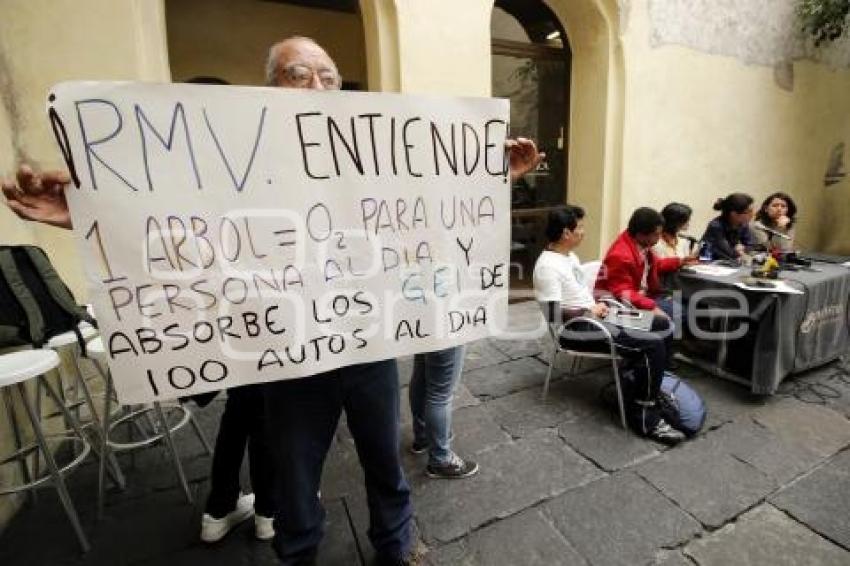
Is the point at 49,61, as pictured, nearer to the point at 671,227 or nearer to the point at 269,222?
the point at 269,222

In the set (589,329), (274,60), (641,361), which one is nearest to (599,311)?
(589,329)

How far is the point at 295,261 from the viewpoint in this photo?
1276mm

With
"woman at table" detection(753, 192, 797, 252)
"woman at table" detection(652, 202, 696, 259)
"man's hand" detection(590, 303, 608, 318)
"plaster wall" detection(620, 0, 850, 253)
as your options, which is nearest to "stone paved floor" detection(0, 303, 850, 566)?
"man's hand" detection(590, 303, 608, 318)

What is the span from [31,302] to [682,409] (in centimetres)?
321

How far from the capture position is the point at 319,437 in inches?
55.2

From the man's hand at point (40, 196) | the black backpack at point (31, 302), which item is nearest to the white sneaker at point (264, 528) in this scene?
the black backpack at point (31, 302)

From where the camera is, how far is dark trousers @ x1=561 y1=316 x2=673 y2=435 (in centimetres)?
249

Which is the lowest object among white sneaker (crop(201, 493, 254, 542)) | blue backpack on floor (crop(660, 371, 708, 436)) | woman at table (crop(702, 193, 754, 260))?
white sneaker (crop(201, 493, 254, 542))

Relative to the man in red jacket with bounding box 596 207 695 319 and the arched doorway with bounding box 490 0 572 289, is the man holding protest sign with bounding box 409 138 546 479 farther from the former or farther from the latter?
the arched doorway with bounding box 490 0 572 289

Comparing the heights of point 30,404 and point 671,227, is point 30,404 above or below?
below

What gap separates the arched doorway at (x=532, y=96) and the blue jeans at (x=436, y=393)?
9.88 ft

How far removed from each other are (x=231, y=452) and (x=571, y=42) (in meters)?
4.99

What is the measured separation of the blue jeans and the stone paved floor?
7.1 inches

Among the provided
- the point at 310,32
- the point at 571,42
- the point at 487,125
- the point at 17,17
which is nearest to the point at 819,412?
the point at 487,125
